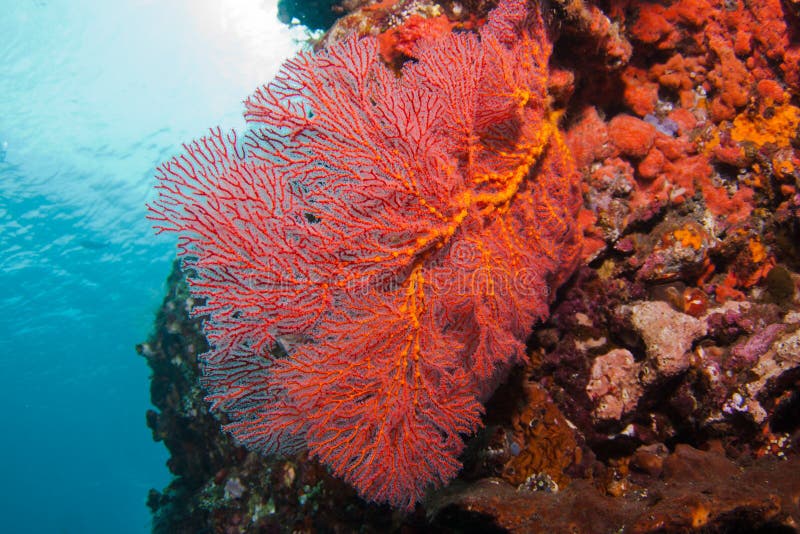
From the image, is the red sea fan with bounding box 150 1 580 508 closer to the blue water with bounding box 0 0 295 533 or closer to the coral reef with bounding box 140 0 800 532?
the coral reef with bounding box 140 0 800 532

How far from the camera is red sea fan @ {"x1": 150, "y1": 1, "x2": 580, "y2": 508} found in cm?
324

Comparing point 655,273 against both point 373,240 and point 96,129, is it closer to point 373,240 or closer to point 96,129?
point 373,240

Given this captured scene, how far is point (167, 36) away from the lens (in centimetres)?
2995

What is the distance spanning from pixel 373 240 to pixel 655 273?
11.7ft

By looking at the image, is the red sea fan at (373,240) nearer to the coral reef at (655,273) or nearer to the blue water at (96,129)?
the coral reef at (655,273)

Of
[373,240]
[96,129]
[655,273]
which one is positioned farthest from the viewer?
[96,129]

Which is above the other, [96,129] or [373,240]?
[96,129]

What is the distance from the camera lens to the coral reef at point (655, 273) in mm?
4047

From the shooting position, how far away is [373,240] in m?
3.27

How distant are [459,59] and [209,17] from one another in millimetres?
32787

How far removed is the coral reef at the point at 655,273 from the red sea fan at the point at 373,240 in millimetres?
877

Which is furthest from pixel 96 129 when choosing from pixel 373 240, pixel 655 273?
pixel 655 273

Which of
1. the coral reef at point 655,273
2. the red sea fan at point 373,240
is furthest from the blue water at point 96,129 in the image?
the red sea fan at point 373,240

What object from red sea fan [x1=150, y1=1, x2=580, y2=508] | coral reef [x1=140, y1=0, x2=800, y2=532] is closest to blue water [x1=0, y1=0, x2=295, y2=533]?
coral reef [x1=140, y1=0, x2=800, y2=532]
